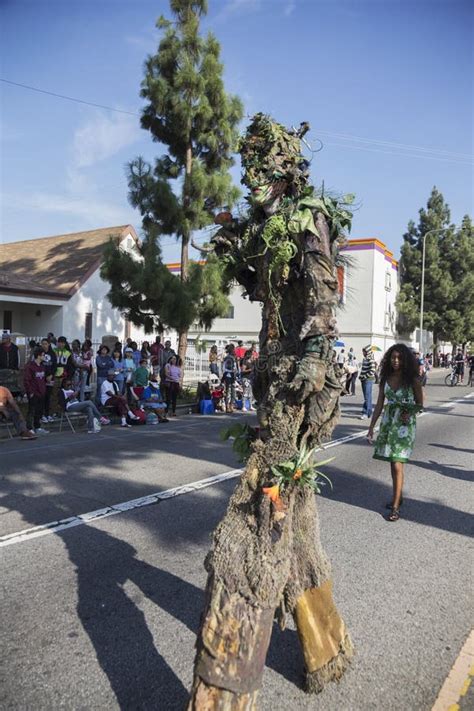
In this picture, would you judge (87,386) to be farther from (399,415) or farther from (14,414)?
(399,415)

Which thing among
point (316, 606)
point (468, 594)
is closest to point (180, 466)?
point (468, 594)

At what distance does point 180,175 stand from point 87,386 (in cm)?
648

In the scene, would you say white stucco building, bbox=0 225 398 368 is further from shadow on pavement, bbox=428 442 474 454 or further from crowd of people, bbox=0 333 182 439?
shadow on pavement, bbox=428 442 474 454

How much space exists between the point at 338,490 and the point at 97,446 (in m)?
4.57

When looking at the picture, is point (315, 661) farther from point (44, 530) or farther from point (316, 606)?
point (44, 530)

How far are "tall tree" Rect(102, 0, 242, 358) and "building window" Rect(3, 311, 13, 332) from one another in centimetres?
705

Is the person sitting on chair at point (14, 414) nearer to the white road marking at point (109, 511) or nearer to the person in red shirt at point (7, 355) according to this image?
the person in red shirt at point (7, 355)

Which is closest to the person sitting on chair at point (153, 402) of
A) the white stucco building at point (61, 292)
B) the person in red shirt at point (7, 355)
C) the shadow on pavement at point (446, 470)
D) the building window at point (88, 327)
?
the person in red shirt at point (7, 355)

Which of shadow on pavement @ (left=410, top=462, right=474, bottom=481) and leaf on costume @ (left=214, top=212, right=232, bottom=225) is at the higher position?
leaf on costume @ (left=214, top=212, right=232, bottom=225)

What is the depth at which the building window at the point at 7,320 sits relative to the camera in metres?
20.6

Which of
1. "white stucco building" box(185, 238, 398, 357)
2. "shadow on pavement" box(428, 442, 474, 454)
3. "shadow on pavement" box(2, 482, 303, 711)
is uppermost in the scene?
"white stucco building" box(185, 238, 398, 357)

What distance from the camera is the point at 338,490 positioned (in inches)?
268

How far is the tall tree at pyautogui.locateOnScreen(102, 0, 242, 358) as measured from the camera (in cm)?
1492

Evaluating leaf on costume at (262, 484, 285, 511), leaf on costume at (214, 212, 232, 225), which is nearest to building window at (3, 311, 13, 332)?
leaf on costume at (214, 212, 232, 225)
